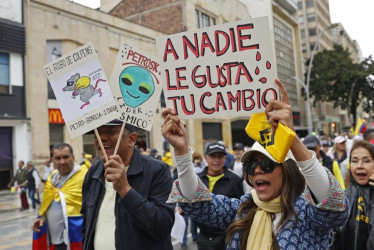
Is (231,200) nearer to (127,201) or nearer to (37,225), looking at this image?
(127,201)

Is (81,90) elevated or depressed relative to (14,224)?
elevated

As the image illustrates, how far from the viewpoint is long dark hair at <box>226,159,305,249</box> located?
1927 mm

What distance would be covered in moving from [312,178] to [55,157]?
301 cm

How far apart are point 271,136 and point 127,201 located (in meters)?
1.01

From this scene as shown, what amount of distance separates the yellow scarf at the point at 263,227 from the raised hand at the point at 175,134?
549 mm

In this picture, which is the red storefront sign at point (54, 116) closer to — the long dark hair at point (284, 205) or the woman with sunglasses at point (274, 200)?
the woman with sunglasses at point (274, 200)

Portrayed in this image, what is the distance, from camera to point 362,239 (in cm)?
300

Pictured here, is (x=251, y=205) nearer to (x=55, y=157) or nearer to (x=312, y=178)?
(x=312, y=178)

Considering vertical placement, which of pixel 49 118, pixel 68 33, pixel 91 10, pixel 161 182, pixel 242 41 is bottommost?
pixel 161 182

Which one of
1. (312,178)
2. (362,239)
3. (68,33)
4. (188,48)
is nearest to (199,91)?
(188,48)

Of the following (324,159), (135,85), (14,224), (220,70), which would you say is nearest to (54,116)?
(14,224)

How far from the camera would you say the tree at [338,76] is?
120ft

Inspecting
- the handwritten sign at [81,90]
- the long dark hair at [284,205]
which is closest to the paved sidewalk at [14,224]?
the handwritten sign at [81,90]

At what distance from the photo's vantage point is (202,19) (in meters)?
30.5
